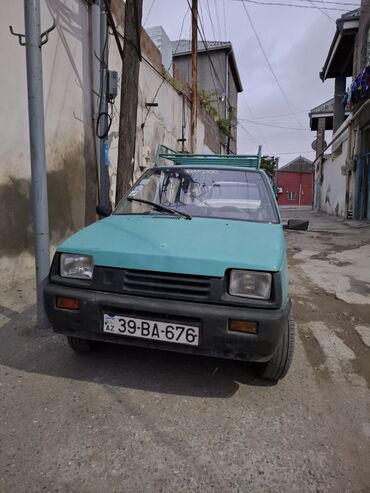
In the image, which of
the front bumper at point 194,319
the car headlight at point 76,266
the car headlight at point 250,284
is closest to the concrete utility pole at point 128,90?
the car headlight at point 76,266

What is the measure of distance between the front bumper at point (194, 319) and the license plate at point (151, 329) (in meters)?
0.03

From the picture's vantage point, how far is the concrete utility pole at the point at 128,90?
5.66m

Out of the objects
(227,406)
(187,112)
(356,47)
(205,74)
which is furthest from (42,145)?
(205,74)

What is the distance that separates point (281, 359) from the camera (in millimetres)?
2709

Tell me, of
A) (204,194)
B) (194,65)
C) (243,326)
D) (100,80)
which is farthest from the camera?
(194,65)

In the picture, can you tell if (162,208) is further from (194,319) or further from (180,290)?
(194,319)

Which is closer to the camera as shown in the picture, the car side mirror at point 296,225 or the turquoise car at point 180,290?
the turquoise car at point 180,290

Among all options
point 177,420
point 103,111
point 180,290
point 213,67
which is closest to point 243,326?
point 180,290

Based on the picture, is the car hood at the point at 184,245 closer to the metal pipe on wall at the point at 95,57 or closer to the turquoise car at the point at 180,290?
the turquoise car at the point at 180,290

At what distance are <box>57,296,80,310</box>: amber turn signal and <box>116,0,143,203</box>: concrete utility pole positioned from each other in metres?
3.22

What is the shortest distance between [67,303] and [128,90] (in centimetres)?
413

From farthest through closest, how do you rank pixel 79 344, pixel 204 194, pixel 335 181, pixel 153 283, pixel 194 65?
pixel 335 181
pixel 194 65
pixel 204 194
pixel 79 344
pixel 153 283

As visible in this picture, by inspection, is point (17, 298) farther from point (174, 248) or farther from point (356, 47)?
point (356, 47)

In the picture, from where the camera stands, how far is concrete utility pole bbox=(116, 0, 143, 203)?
5.66 metres
